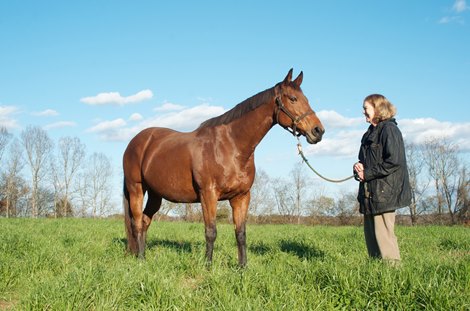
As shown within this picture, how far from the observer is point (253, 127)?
572cm

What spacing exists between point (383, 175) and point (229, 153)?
2.24 m

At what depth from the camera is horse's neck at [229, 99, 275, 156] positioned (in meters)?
5.68

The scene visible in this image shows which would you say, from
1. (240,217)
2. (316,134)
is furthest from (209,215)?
(316,134)

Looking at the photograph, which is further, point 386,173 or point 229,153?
point 229,153

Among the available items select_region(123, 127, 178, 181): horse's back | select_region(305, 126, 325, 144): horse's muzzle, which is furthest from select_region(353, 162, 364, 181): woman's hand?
select_region(123, 127, 178, 181): horse's back

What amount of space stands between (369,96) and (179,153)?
10.1 ft

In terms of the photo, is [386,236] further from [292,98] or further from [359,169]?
[292,98]

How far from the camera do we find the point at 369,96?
479 centimetres

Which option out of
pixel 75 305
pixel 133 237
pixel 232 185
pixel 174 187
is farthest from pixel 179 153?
pixel 75 305

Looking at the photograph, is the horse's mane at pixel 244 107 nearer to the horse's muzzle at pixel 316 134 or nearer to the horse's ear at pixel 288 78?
the horse's ear at pixel 288 78

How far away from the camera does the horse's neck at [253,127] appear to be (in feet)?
18.6

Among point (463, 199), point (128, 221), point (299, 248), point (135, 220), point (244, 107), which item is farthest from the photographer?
point (463, 199)

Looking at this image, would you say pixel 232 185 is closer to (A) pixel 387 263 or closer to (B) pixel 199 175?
(B) pixel 199 175

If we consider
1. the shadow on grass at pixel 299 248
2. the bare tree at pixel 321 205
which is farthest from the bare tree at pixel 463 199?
the shadow on grass at pixel 299 248
